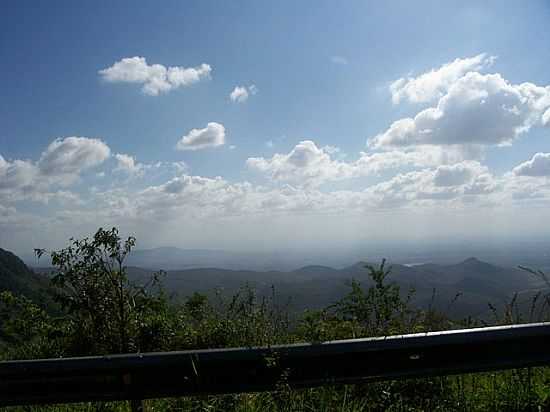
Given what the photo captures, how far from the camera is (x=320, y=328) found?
184 inches

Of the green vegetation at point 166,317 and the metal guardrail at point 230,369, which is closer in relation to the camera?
the metal guardrail at point 230,369

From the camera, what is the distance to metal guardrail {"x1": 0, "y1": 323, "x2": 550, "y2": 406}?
2906mm

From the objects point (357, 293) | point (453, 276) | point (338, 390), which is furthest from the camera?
point (453, 276)

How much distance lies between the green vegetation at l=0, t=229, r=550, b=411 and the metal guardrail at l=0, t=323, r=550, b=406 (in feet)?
2.22

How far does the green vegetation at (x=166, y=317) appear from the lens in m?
4.71

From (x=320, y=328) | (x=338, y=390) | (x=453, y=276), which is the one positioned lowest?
(x=453, y=276)

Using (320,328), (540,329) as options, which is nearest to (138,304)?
(320,328)

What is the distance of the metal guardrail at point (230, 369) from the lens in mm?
2906

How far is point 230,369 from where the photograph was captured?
3.03 meters

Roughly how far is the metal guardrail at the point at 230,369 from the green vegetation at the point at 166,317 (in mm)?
678

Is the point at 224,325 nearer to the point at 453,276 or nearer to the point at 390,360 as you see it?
the point at 390,360

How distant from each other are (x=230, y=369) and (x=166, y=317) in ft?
9.91

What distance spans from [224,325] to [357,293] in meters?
1.61

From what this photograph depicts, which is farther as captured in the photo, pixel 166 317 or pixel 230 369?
pixel 166 317
